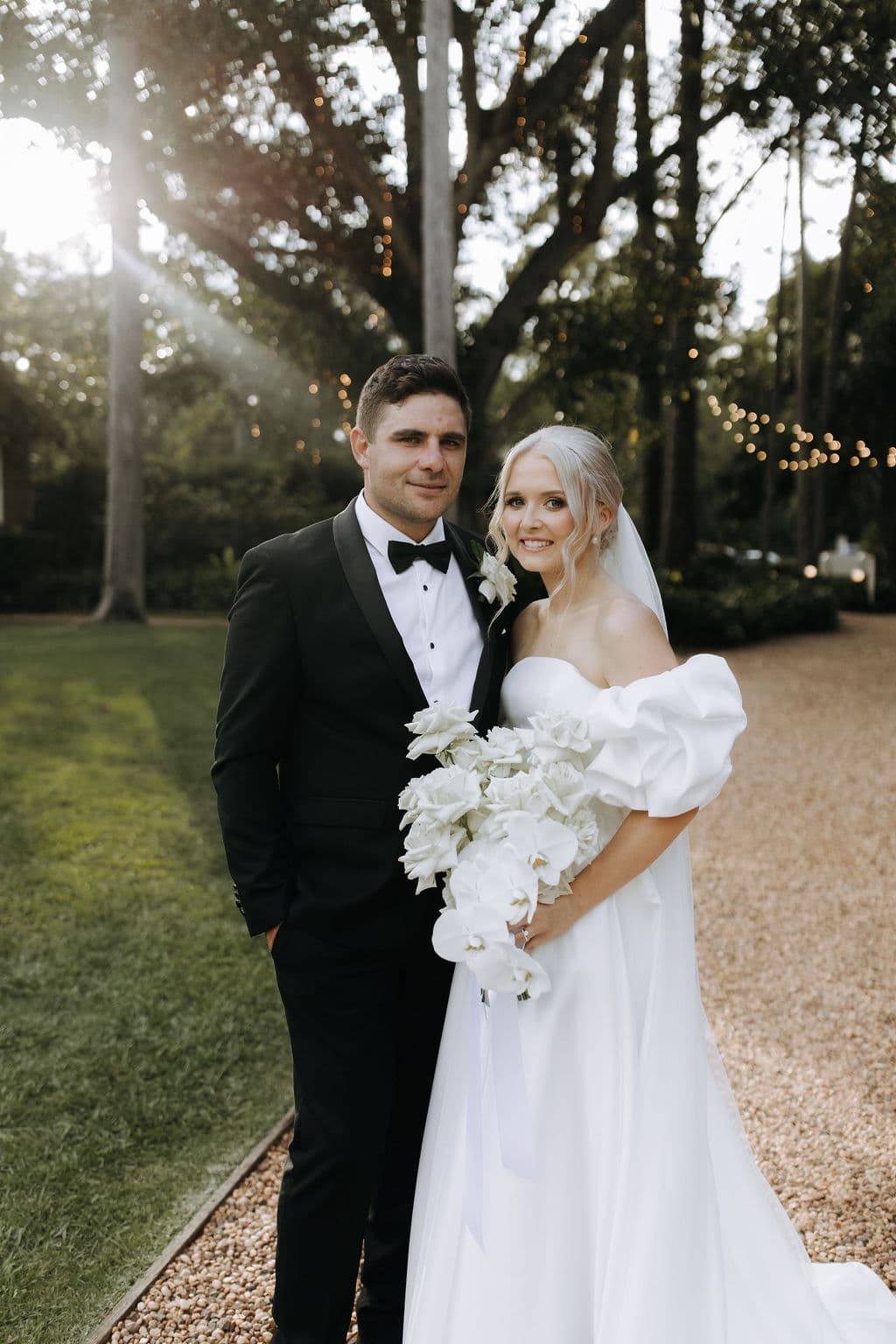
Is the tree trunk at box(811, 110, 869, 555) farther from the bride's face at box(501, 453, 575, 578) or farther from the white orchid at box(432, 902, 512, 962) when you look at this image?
the white orchid at box(432, 902, 512, 962)

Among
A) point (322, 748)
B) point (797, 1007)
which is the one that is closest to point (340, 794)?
point (322, 748)

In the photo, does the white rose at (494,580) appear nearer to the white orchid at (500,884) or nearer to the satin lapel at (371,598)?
the satin lapel at (371,598)

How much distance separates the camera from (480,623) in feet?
8.53

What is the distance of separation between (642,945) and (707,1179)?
55 centimetres

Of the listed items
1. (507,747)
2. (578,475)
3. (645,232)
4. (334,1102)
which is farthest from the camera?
(645,232)

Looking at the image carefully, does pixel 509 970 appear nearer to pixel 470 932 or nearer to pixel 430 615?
pixel 470 932

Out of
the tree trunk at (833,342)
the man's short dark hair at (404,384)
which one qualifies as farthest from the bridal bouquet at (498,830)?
the tree trunk at (833,342)

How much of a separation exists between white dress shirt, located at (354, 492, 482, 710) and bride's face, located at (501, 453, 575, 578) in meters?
0.21

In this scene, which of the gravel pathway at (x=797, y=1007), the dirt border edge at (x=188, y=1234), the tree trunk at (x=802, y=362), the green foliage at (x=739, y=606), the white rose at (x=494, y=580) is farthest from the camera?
the tree trunk at (x=802, y=362)

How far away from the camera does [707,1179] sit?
2.28 m

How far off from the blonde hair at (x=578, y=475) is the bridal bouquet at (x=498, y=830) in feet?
1.81

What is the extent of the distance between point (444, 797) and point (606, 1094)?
2.57 feet

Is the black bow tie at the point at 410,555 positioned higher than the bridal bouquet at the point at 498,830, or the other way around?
the black bow tie at the point at 410,555

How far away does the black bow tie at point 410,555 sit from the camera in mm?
2506
